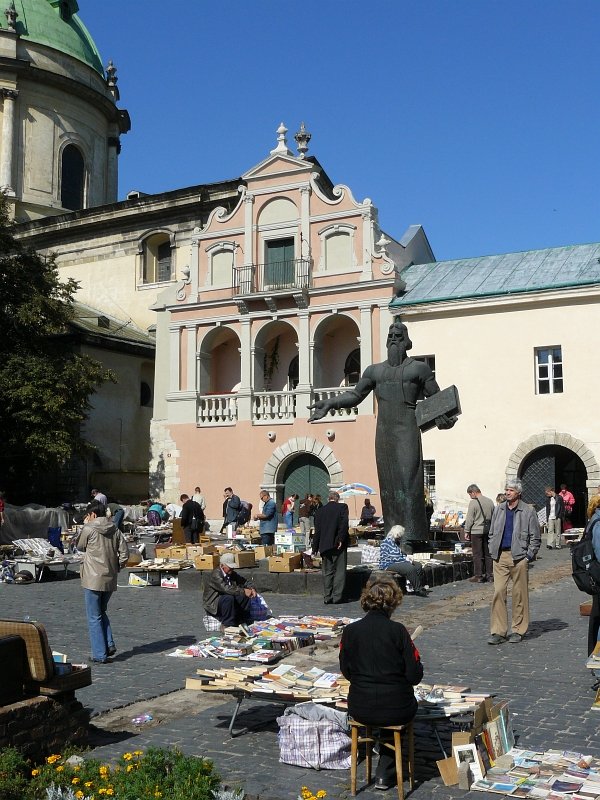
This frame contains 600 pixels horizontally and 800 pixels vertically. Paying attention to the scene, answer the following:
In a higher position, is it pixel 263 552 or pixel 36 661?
pixel 263 552

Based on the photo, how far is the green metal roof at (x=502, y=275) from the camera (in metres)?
28.7

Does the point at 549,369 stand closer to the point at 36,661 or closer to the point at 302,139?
the point at 302,139

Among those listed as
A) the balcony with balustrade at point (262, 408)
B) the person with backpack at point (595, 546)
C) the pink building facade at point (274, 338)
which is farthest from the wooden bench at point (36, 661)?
the balcony with balustrade at point (262, 408)

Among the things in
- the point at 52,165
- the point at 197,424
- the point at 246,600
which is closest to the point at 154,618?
the point at 246,600

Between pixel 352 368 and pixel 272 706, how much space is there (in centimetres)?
2546

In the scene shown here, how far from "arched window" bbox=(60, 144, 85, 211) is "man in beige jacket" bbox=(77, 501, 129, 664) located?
38853 mm

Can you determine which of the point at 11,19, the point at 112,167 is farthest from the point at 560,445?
the point at 11,19

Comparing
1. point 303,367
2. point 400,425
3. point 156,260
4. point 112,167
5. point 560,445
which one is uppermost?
point 112,167

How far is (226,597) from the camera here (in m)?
10.8

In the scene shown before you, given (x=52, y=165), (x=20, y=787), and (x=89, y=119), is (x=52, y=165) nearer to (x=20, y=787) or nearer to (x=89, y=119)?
(x=89, y=119)

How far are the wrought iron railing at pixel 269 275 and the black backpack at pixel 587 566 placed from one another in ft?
78.8

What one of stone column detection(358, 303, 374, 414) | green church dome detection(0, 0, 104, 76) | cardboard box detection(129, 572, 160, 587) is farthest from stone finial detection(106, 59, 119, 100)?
cardboard box detection(129, 572, 160, 587)

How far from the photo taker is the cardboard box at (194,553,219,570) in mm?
16406

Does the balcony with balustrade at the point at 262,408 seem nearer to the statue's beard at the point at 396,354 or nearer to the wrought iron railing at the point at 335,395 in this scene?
the wrought iron railing at the point at 335,395
